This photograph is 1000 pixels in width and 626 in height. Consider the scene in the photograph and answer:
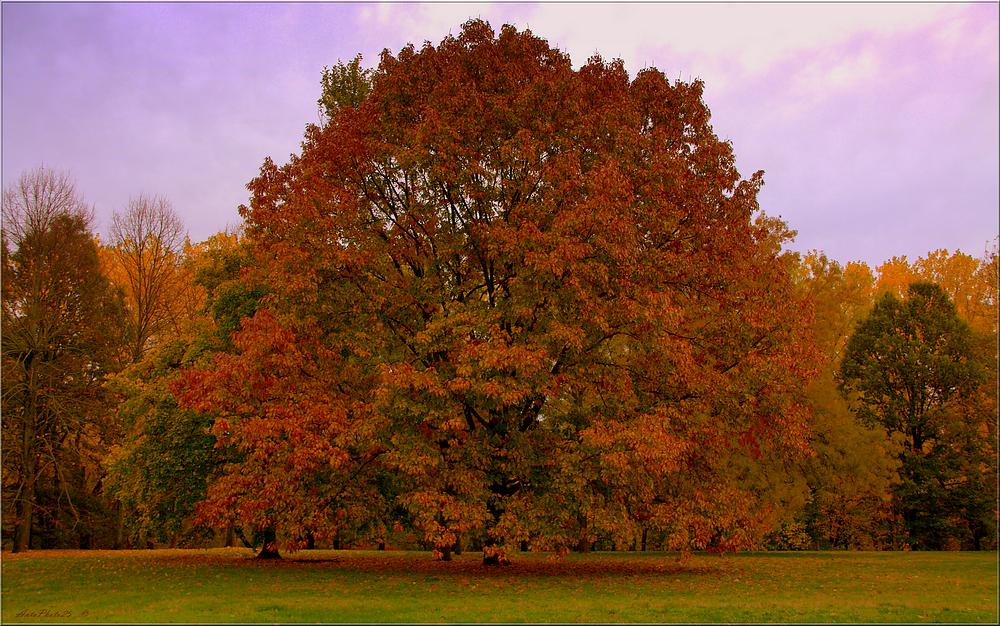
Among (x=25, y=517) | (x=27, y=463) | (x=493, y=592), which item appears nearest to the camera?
(x=493, y=592)

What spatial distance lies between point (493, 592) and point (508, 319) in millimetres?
6319

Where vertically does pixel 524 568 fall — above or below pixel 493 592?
below

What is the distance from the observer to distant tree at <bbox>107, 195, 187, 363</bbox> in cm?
3934

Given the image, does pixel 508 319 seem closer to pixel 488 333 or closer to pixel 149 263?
pixel 488 333

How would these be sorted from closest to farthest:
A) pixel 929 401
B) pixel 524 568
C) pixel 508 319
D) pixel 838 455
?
pixel 508 319
pixel 524 568
pixel 838 455
pixel 929 401

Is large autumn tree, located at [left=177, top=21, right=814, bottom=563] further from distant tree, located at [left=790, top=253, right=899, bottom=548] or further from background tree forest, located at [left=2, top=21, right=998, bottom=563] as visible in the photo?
distant tree, located at [left=790, top=253, right=899, bottom=548]

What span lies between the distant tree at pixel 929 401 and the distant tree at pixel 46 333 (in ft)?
122

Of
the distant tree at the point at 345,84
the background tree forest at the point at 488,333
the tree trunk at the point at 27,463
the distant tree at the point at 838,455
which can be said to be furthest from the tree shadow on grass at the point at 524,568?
the distant tree at the point at 345,84

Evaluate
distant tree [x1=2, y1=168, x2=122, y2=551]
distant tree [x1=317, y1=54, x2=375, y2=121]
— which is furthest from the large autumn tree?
distant tree [x1=2, y1=168, x2=122, y2=551]

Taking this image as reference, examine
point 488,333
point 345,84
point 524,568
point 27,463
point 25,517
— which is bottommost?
point 524,568

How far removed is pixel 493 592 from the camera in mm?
15398

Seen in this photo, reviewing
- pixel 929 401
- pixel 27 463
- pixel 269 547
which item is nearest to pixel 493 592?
pixel 269 547

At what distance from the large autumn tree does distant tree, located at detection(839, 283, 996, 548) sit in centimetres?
1940

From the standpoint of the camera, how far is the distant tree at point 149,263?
39344 mm
